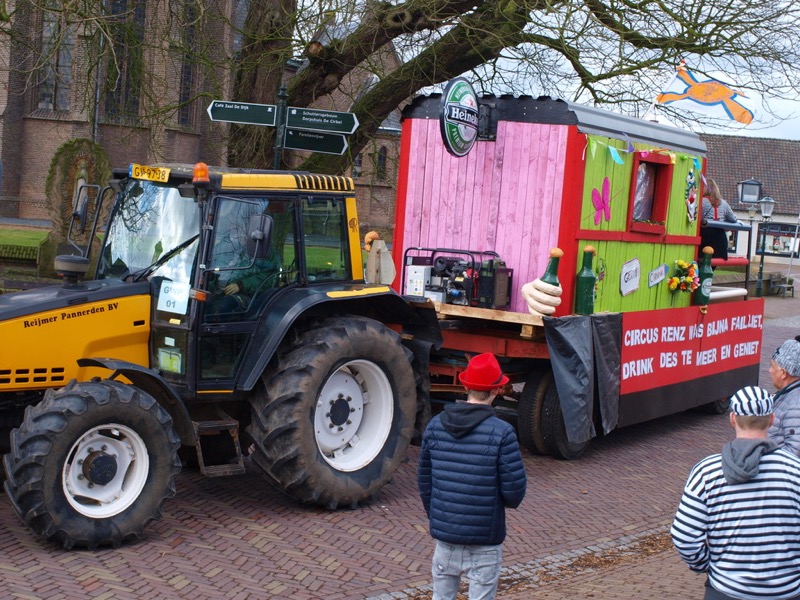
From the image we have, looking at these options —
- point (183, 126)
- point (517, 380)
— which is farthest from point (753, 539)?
point (183, 126)

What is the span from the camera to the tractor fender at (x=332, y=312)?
6949mm

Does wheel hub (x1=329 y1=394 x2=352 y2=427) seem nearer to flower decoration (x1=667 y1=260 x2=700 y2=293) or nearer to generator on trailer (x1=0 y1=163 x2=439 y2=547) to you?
generator on trailer (x1=0 y1=163 x2=439 y2=547)

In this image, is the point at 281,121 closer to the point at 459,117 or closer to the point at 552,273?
the point at 459,117

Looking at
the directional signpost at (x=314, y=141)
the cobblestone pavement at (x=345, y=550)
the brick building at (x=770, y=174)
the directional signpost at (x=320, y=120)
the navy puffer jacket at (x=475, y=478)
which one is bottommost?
the cobblestone pavement at (x=345, y=550)

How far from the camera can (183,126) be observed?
3966cm

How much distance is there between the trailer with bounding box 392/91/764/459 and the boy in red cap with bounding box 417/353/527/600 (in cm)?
412

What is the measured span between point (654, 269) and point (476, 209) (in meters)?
2.30

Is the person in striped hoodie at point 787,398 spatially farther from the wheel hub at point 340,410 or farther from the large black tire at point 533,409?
the large black tire at point 533,409

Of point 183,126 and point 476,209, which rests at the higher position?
point 183,126

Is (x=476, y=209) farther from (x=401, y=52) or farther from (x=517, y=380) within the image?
(x=401, y=52)

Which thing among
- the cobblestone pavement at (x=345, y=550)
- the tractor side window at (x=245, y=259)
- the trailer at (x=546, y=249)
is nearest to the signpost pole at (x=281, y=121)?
the trailer at (x=546, y=249)

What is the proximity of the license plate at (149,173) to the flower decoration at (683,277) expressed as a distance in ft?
20.0

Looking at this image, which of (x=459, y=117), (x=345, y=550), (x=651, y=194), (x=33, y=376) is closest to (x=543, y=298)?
(x=459, y=117)

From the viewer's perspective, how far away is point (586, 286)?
30.2 ft
